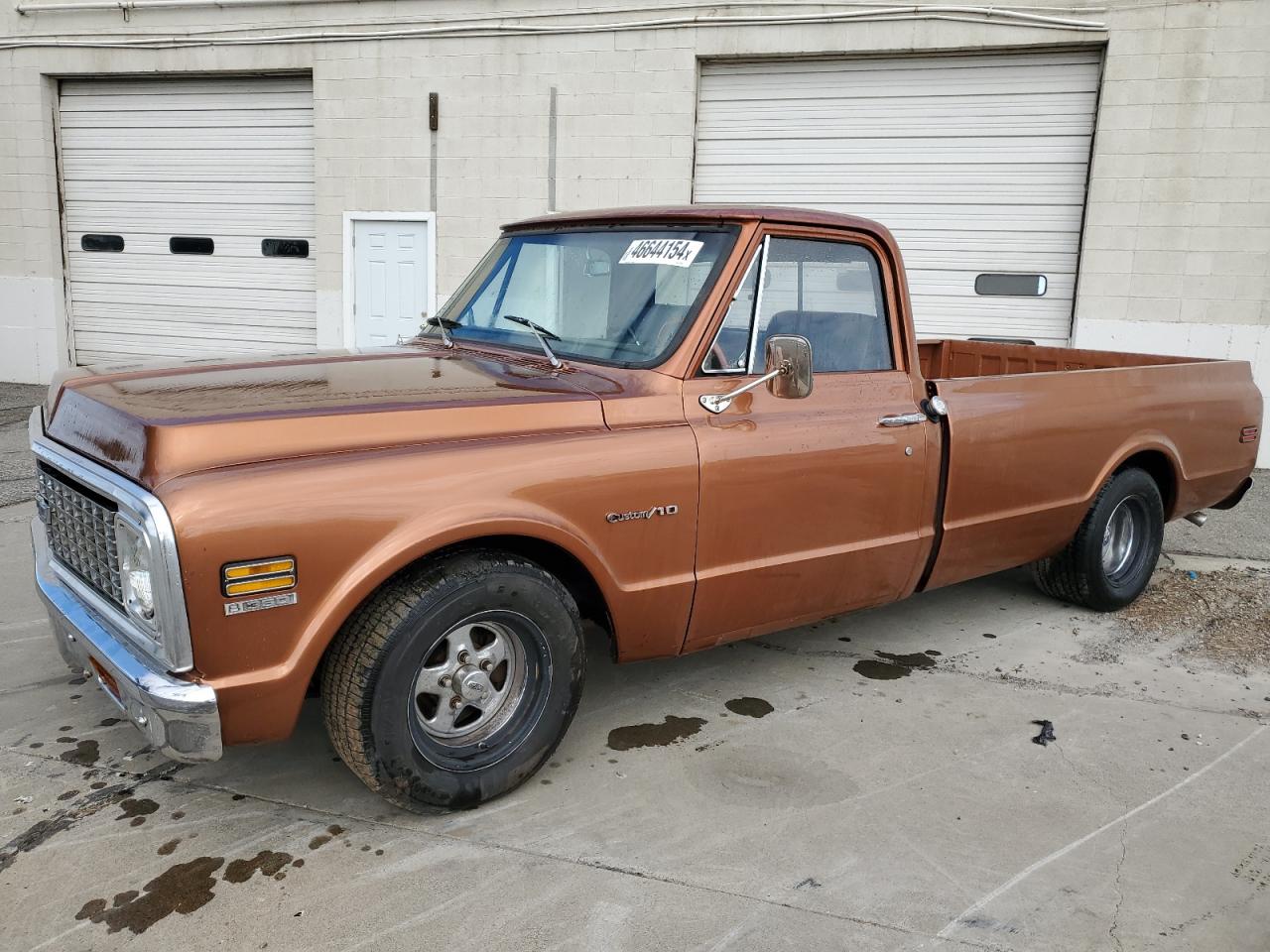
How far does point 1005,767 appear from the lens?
11.0 ft

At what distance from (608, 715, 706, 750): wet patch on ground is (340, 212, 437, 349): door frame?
23.7 feet

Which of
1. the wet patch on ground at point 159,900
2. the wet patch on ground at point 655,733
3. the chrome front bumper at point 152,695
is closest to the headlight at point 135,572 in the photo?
the chrome front bumper at point 152,695

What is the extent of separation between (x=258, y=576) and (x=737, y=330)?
181 centimetres

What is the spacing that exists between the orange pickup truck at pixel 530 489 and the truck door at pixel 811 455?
0.01 m

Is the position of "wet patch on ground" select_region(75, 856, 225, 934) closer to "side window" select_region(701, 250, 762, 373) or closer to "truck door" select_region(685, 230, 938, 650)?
"truck door" select_region(685, 230, 938, 650)

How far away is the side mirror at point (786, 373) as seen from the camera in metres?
3.25

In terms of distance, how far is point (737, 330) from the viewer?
343 cm

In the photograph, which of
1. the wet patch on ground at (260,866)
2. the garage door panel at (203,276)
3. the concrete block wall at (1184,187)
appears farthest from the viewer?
the garage door panel at (203,276)

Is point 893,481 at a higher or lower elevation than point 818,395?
lower

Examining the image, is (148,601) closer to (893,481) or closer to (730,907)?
(730,907)

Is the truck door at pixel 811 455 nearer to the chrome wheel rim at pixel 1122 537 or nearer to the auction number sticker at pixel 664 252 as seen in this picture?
the auction number sticker at pixel 664 252

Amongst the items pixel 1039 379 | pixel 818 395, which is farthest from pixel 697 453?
pixel 1039 379

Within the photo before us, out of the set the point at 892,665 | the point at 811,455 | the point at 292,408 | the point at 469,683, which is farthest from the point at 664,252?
the point at 892,665

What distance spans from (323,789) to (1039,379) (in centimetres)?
333
